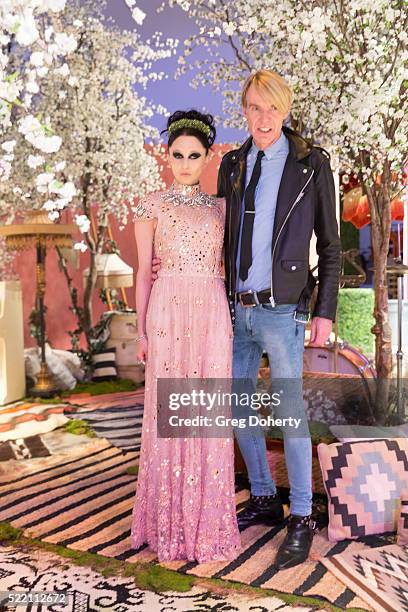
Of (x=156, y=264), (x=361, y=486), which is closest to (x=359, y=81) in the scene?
(x=156, y=264)

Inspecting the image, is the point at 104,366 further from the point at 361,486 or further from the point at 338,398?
the point at 361,486

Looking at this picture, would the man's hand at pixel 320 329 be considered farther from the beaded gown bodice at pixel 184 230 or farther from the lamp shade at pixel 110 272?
the lamp shade at pixel 110 272

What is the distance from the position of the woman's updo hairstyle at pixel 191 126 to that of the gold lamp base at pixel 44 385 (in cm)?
434

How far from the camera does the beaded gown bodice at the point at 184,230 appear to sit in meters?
2.91

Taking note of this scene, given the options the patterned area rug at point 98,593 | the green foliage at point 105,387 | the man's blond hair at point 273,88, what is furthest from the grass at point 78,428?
the man's blond hair at point 273,88

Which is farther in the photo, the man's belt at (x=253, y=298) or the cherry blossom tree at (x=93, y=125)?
the cherry blossom tree at (x=93, y=125)

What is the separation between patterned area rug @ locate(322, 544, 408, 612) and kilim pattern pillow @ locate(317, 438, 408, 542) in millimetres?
165

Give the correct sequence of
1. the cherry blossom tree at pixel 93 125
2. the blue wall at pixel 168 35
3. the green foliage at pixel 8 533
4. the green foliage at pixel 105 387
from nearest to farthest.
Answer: the green foliage at pixel 8 533 < the green foliage at pixel 105 387 < the cherry blossom tree at pixel 93 125 < the blue wall at pixel 168 35

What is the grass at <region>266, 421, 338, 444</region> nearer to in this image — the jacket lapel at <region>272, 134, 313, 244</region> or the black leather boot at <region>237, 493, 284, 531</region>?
the black leather boot at <region>237, 493, 284, 531</region>

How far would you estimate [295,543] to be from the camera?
9.59ft

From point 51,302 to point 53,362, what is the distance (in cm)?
220

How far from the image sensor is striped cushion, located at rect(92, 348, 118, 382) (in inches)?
295

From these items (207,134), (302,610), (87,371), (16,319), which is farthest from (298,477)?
(87,371)

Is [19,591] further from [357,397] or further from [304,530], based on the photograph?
[357,397]
